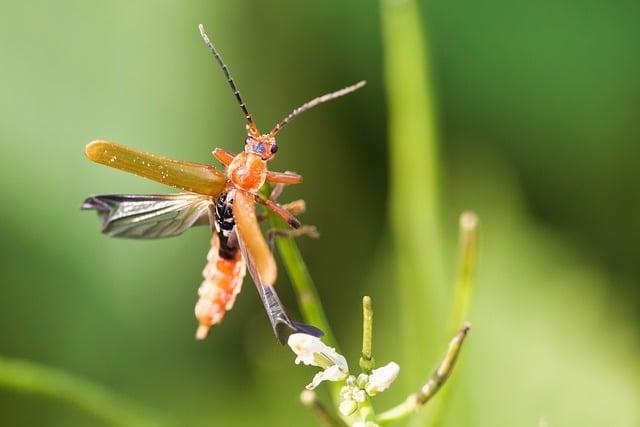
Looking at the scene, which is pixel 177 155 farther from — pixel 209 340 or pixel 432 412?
pixel 432 412

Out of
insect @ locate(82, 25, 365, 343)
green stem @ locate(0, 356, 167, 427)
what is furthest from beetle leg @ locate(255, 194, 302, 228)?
green stem @ locate(0, 356, 167, 427)

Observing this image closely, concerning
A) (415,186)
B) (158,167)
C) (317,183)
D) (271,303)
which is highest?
(317,183)

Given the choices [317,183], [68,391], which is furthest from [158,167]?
[317,183]

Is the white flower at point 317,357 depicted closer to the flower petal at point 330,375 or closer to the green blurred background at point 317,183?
the flower petal at point 330,375

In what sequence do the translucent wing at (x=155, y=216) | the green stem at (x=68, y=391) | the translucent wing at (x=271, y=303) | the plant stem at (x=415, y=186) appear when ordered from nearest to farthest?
1. the translucent wing at (x=271, y=303)
2. the translucent wing at (x=155, y=216)
3. the green stem at (x=68, y=391)
4. the plant stem at (x=415, y=186)

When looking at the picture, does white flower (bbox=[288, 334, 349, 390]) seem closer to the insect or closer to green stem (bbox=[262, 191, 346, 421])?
the insect

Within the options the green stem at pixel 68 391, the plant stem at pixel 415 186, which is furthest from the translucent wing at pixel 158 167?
the plant stem at pixel 415 186

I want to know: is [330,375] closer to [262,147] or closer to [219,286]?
[219,286]
